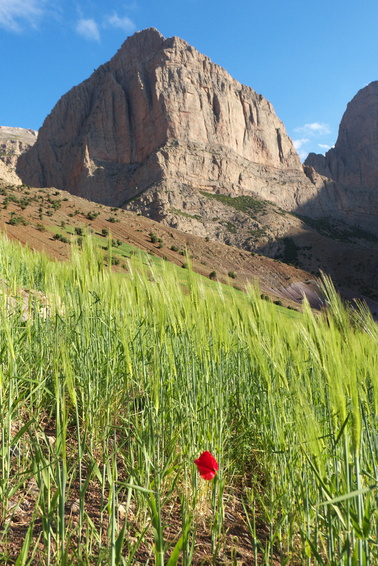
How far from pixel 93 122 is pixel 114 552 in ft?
351

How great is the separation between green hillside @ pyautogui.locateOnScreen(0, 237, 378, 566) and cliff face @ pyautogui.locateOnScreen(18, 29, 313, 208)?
82800 millimetres

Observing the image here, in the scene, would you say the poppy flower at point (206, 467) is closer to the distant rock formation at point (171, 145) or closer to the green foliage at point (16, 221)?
the green foliage at point (16, 221)

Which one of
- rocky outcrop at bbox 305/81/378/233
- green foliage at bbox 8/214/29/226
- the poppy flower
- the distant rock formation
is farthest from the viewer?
rocky outcrop at bbox 305/81/378/233

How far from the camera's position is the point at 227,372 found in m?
2.93

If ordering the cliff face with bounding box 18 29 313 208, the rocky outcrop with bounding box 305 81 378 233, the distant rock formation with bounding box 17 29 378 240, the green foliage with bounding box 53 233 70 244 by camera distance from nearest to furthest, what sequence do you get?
the green foliage with bounding box 53 233 70 244, the distant rock formation with bounding box 17 29 378 240, the cliff face with bounding box 18 29 313 208, the rocky outcrop with bounding box 305 81 378 233

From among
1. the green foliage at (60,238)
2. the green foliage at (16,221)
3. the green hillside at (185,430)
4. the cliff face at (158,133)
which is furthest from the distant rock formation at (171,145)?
the green hillside at (185,430)

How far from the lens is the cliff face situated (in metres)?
89.2

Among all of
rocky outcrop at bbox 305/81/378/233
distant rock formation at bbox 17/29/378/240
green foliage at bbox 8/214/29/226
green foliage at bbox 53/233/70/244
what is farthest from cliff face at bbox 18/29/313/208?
green foliage at bbox 53/233/70/244

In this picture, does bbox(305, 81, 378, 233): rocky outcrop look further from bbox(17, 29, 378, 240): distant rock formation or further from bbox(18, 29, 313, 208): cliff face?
bbox(18, 29, 313, 208): cliff face

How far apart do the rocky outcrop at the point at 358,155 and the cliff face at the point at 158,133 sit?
23.5 meters

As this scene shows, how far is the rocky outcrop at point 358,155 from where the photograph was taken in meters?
117

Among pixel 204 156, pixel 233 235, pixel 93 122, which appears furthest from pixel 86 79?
pixel 233 235

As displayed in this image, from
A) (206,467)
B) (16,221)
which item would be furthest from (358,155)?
(206,467)

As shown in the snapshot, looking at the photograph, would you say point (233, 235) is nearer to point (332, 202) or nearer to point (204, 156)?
point (204, 156)
